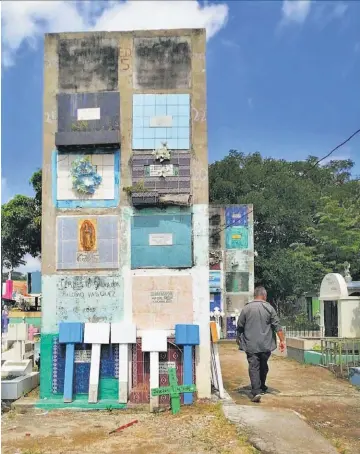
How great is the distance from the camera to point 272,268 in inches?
1496

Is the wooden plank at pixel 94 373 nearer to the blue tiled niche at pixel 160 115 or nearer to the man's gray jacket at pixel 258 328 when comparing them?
the man's gray jacket at pixel 258 328

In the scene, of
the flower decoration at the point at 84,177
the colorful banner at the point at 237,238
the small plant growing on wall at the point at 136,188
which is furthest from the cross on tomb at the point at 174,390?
the colorful banner at the point at 237,238

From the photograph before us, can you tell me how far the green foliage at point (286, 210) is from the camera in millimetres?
34459

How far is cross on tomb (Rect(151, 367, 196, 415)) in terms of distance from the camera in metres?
7.15

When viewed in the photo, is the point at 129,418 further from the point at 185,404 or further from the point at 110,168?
the point at 110,168

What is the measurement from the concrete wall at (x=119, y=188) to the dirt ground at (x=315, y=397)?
1377 millimetres

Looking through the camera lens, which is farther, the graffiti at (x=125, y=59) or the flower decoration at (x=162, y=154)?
the graffiti at (x=125, y=59)

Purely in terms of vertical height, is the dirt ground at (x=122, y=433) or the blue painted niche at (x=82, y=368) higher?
the blue painted niche at (x=82, y=368)

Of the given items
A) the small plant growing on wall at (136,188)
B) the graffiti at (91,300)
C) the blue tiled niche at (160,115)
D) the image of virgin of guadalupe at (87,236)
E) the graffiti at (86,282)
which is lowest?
the graffiti at (91,300)

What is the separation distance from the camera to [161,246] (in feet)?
25.8

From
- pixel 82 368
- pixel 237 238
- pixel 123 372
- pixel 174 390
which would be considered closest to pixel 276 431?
pixel 174 390

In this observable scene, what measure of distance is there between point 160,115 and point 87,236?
2.09 metres

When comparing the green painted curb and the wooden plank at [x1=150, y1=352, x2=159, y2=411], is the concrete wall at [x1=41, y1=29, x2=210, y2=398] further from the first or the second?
the wooden plank at [x1=150, y1=352, x2=159, y2=411]

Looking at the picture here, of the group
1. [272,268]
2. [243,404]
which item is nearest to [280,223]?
[272,268]
